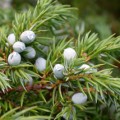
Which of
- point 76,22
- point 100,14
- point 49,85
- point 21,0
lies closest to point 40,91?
point 49,85

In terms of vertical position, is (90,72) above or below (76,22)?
below

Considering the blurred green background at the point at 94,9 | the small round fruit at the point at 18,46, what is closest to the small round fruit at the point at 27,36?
the small round fruit at the point at 18,46

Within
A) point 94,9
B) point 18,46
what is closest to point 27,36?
point 18,46

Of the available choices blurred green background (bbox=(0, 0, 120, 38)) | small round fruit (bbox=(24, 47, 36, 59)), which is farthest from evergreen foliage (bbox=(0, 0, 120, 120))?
blurred green background (bbox=(0, 0, 120, 38))

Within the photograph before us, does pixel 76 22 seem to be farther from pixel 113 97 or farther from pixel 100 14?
pixel 100 14

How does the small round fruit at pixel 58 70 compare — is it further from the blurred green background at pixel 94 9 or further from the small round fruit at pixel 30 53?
the blurred green background at pixel 94 9
